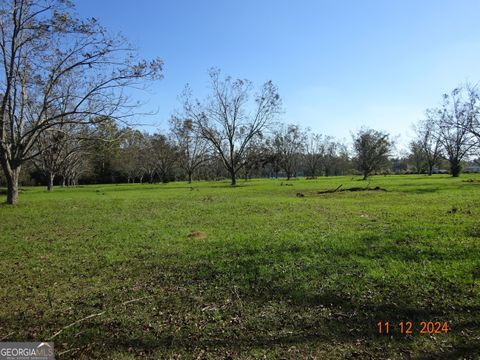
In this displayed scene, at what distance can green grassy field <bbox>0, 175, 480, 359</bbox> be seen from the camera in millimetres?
4324

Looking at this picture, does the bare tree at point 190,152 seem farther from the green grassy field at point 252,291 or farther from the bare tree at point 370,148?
the green grassy field at point 252,291

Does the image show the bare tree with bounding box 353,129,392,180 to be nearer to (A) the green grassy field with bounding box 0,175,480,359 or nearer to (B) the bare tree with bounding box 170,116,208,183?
(B) the bare tree with bounding box 170,116,208,183

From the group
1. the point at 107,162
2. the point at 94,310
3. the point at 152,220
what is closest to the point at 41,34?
the point at 152,220

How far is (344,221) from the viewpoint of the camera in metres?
12.0

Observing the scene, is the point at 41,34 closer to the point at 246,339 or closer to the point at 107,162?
the point at 246,339

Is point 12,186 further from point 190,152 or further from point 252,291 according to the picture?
point 190,152

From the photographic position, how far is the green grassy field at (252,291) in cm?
432

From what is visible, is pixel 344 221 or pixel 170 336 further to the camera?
pixel 344 221

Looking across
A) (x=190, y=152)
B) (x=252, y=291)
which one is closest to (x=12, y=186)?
(x=252, y=291)

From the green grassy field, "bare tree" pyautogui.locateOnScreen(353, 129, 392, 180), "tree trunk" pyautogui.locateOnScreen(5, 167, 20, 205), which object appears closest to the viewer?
the green grassy field

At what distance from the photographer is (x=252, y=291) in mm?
5898

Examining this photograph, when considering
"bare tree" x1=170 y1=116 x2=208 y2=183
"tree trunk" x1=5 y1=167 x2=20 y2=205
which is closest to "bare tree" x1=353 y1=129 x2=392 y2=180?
"bare tree" x1=170 y1=116 x2=208 y2=183

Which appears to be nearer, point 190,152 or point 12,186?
point 12,186

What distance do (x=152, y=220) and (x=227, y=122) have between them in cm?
3504
